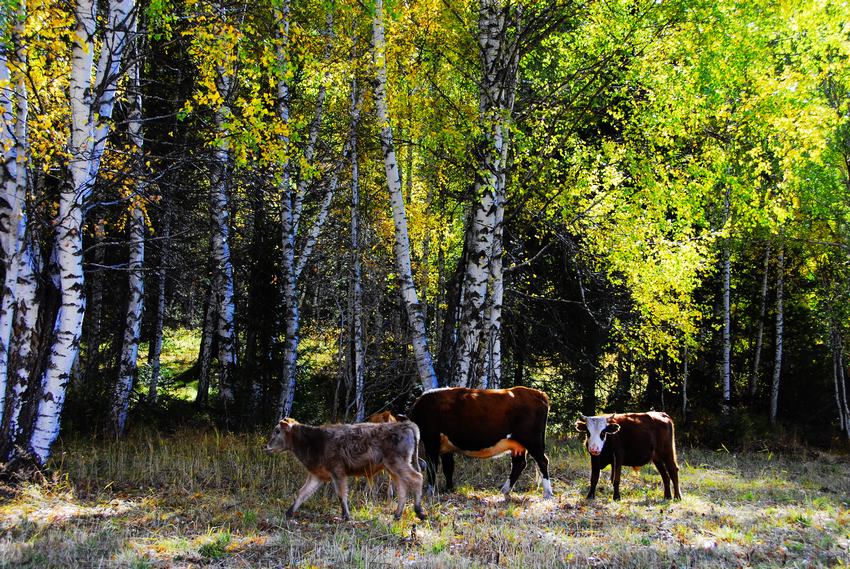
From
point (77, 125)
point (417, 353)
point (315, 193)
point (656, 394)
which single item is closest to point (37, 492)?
point (77, 125)

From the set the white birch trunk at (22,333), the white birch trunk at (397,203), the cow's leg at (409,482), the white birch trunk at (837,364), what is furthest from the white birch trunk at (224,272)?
the white birch trunk at (837,364)

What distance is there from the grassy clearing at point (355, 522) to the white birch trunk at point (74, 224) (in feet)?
2.90

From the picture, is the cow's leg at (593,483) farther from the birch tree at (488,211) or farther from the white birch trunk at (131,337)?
the white birch trunk at (131,337)

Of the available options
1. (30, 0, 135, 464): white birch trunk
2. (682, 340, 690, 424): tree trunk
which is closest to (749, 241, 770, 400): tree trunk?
(682, 340, 690, 424): tree trunk

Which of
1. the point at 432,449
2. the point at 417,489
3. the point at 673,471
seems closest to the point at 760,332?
the point at 673,471

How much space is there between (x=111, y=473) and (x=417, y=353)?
4930mm

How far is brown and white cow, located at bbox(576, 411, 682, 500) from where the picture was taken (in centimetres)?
1022

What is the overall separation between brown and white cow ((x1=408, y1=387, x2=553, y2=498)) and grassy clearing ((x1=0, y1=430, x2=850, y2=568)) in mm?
588

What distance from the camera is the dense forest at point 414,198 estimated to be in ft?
29.1

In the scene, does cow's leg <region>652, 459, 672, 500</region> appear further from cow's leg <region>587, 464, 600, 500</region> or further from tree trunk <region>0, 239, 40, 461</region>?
tree trunk <region>0, 239, 40, 461</region>

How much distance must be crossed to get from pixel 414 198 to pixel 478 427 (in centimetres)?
1198

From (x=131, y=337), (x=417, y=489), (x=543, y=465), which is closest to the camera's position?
(x=417, y=489)

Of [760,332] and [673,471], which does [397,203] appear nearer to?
[673,471]

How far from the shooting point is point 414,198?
68.6 ft
